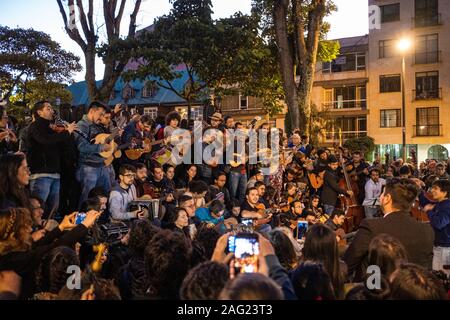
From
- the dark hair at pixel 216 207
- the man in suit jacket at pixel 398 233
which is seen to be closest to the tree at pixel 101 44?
the dark hair at pixel 216 207

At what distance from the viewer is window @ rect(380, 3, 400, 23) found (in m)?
38.5

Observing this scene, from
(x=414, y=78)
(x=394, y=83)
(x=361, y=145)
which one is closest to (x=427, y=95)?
(x=414, y=78)

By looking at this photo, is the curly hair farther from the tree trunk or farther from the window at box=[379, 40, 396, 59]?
the window at box=[379, 40, 396, 59]

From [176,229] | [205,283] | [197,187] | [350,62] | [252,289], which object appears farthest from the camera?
[350,62]

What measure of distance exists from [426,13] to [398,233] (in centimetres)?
3800

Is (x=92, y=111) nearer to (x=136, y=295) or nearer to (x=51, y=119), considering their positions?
(x=51, y=119)

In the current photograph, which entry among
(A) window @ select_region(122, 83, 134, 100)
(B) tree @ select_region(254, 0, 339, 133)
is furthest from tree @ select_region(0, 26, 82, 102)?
(A) window @ select_region(122, 83, 134, 100)

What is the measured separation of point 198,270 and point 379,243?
1.65m

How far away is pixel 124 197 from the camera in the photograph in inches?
260

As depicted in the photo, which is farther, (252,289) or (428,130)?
(428,130)

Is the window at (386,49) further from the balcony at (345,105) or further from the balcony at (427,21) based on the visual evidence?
the balcony at (345,105)

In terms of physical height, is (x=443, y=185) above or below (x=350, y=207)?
above

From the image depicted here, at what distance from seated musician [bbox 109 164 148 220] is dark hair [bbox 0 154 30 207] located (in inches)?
63.1

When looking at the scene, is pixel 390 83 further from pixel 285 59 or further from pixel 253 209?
pixel 253 209
